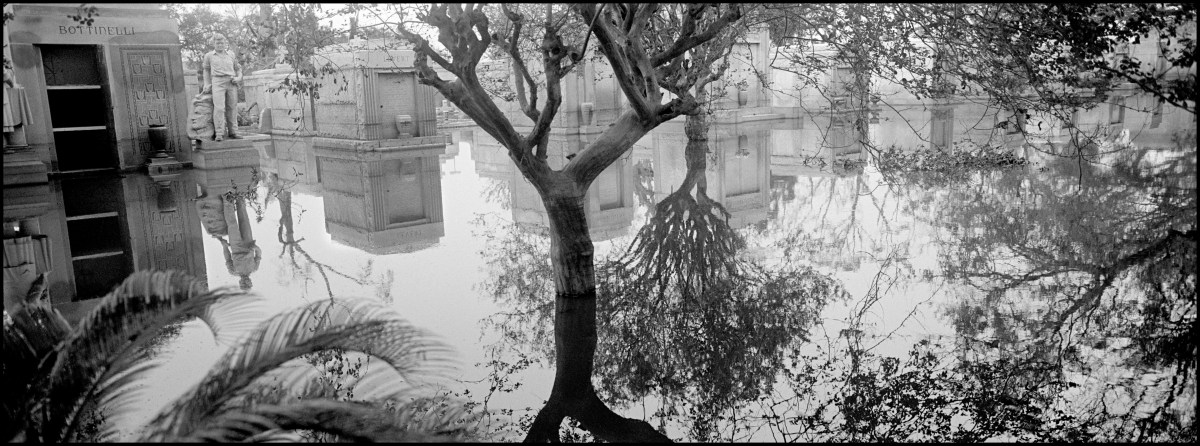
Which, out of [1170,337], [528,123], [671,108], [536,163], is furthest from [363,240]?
[528,123]

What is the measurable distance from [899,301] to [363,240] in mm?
5712

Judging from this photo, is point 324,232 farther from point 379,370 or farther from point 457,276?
point 379,370

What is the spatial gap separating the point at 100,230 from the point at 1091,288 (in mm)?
10014

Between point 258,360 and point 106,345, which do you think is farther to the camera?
point 106,345

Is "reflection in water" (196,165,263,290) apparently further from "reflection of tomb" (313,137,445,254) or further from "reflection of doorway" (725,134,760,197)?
"reflection of doorway" (725,134,760,197)

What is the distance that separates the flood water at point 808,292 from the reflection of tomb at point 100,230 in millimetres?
177

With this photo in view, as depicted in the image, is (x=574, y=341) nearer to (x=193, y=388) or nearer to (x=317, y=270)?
(x=193, y=388)

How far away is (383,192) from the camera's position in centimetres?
1416

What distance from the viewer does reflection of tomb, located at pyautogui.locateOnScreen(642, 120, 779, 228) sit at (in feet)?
40.3

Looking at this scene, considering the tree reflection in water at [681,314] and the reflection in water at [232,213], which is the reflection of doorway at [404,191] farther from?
the tree reflection in water at [681,314]

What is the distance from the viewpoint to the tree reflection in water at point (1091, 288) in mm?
5164

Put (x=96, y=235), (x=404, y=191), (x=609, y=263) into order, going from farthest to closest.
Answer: (x=404, y=191)
(x=96, y=235)
(x=609, y=263)

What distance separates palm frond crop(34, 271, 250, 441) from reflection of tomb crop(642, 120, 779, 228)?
295 inches

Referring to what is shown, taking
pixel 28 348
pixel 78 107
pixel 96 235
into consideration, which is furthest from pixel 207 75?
pixel 28 348
